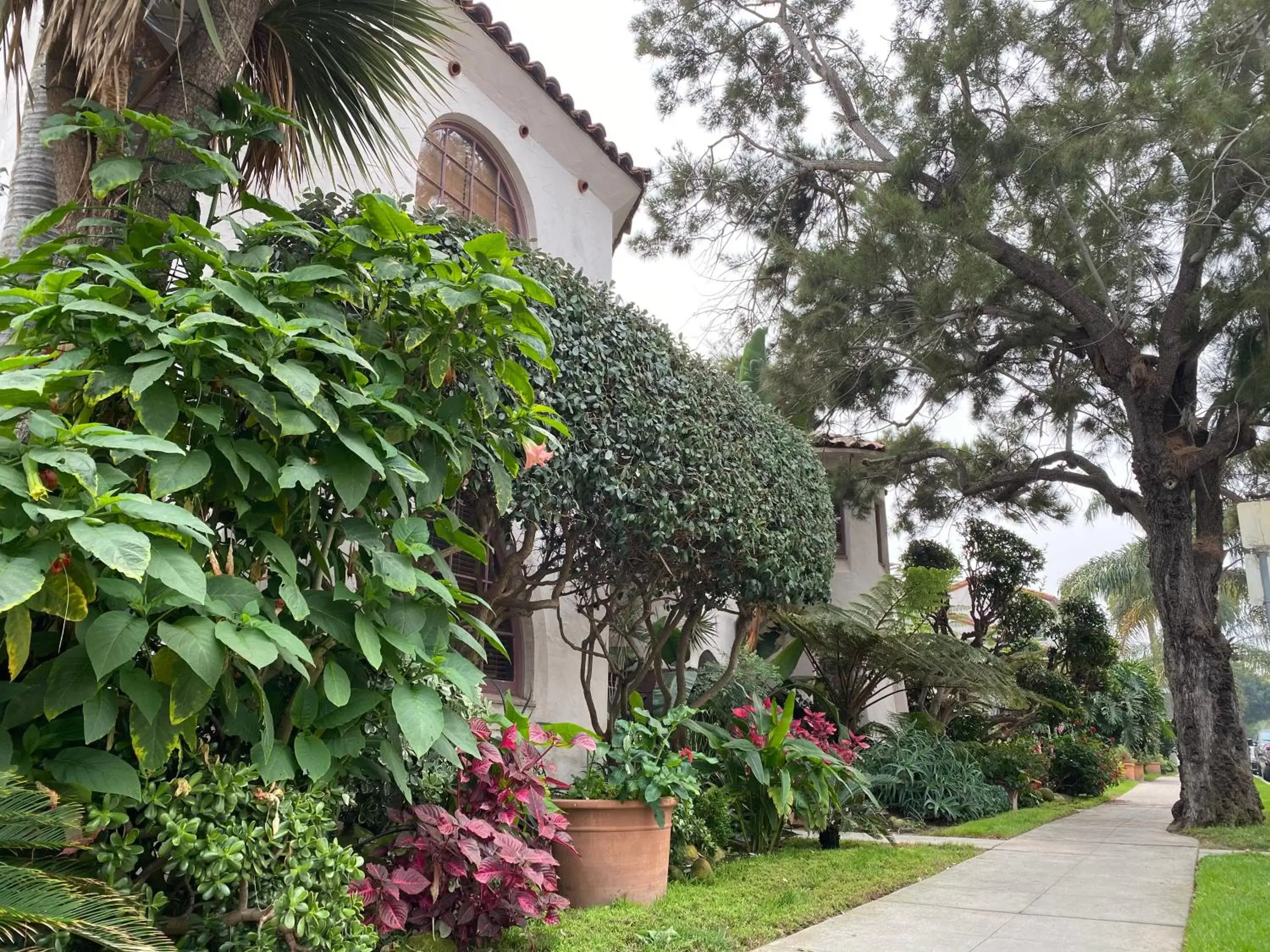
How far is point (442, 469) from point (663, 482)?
2690mm

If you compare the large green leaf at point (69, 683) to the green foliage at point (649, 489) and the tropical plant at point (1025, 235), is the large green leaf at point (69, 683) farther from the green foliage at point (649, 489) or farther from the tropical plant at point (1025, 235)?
the tropical plant at point (1025, 235)

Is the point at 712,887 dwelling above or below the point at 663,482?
below

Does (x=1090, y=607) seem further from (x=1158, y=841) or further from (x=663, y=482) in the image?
(x=663, y=482)

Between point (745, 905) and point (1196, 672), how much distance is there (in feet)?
25.0

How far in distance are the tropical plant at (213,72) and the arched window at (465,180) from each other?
3.29m

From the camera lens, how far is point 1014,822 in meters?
10.9

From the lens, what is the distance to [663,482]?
6.29 m

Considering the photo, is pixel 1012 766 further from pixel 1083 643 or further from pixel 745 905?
pixel 745 905

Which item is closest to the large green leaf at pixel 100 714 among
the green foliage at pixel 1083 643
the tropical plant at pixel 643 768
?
the tropical plant at pixel 643 768

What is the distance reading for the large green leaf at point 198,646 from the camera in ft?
8.50

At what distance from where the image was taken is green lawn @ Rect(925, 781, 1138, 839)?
9.80 meters

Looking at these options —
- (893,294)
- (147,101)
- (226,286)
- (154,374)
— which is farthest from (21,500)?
(893,294)

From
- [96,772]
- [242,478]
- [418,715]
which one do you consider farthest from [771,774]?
[96,772]

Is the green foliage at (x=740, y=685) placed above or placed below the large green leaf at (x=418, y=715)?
above
